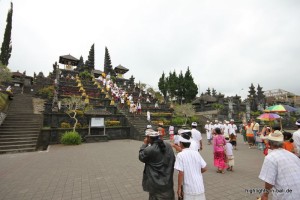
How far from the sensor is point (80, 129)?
16453 millimetres

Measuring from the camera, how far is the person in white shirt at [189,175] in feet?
9.43

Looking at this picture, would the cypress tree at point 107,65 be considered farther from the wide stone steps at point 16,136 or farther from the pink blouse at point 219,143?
the pink blouse at point 219,143

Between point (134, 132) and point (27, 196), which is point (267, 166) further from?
point (134, 132)

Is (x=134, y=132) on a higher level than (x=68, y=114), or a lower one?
lower

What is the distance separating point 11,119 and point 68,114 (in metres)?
5.02

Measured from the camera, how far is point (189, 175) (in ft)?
9.64

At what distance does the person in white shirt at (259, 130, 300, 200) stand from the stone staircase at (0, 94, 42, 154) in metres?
14.1

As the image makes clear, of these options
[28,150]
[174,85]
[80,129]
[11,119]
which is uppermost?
[174,85]

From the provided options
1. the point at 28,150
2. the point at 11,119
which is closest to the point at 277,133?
the point at 28,150

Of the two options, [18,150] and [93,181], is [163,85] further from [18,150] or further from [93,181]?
[93,181]

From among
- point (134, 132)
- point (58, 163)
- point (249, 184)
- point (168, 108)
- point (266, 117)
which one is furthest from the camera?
point (168, 108)

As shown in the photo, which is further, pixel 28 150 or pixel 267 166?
pixel 28 150

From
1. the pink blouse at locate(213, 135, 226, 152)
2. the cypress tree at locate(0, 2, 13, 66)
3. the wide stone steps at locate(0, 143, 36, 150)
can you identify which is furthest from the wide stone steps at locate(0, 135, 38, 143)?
the cypress tree at locate(0, 2, 13, 66)

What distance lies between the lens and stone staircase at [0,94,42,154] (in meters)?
11.9
